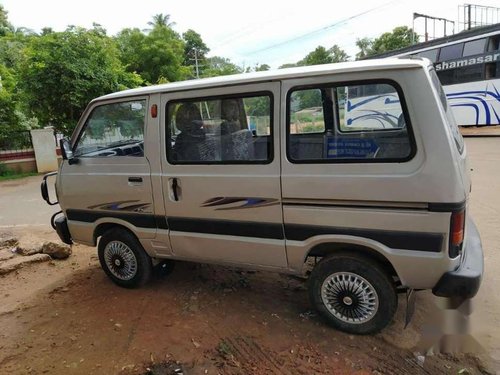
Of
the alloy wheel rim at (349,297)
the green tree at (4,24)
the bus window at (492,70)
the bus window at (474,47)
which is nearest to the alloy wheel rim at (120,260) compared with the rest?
the alloy wheel rim at (349,297)

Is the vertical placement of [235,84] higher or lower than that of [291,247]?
higher

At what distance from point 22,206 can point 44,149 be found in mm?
5569

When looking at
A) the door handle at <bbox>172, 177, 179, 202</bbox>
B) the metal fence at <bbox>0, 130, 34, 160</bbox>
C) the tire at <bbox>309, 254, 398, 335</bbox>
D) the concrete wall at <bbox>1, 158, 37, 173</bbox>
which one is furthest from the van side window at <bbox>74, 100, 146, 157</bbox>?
the metal fence at <bbox>0, 130, 34, 160</bbox>

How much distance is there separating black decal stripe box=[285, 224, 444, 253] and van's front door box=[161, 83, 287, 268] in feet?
0.53

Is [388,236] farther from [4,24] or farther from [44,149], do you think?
[4,24]

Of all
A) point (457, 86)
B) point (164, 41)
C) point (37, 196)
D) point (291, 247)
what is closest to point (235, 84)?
point (291, 247)

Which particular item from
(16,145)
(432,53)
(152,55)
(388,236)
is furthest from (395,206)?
(152,55)

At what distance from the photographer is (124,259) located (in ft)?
13.2

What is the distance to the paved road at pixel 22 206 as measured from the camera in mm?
7195

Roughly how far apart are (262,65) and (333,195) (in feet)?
156

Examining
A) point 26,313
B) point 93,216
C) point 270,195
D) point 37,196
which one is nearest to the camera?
point 270,195

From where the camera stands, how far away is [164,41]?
83.9 feet

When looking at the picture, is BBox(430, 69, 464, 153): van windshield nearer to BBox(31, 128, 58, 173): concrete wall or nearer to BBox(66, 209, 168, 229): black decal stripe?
BBox(66, 209, 168, 229): black decal stripe

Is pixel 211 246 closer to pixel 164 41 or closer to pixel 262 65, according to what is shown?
pixel 164 41
